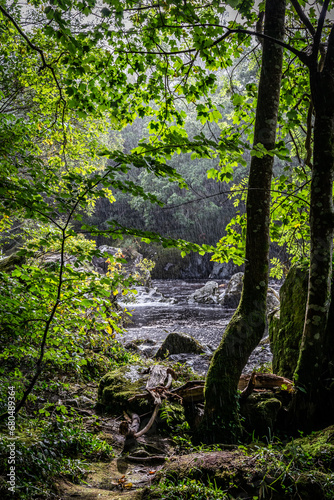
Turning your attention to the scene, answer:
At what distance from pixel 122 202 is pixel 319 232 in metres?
35.1

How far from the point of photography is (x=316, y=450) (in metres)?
2.29

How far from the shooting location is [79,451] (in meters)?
2.89

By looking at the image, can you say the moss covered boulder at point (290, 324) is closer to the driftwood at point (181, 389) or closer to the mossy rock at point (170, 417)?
the driftwood at point (181, 389)

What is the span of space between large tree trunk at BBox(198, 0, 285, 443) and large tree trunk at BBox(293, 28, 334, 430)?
1.48 ft

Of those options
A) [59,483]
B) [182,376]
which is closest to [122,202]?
[182,376]

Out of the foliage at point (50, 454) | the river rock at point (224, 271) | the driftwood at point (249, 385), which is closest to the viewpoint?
the foliage at point (50, 454)

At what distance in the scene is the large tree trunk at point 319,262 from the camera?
289cm

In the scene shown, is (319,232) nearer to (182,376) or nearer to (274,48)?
(274,48)

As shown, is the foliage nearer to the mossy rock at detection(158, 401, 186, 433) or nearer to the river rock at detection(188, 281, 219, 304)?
the mossy rock at detection(158, 401, 186, 433)

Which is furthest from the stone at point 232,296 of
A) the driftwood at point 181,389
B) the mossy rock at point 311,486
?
the mossy rock at point 311,486

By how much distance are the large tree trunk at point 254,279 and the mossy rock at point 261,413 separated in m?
0.23

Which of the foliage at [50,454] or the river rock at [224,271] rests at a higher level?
the river rock at [224,271]

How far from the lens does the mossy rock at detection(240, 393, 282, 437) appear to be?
3070mm

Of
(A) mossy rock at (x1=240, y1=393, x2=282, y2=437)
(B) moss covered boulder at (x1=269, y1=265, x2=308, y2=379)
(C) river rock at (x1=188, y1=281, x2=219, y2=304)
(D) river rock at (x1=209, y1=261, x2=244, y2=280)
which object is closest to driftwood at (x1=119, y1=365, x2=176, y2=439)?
(A) mossy rock at (x1=240, y1=393, x2=282, y2=437)
